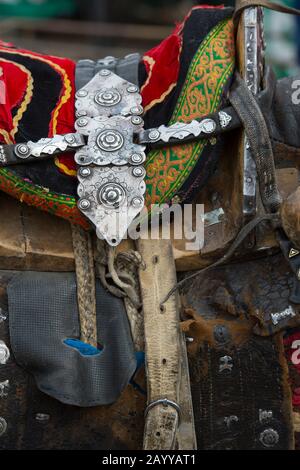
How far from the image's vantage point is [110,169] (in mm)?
1842

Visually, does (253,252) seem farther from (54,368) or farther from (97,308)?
(54,368)

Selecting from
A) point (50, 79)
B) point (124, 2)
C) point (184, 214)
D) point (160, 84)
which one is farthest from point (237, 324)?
point (124, 2)

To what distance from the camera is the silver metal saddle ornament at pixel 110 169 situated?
1814 mm

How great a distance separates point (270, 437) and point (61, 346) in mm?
566

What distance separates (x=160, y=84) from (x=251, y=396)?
795 mm

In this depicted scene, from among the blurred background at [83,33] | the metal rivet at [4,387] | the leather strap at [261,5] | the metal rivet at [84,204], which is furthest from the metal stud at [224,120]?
the blurred background at [83,33]

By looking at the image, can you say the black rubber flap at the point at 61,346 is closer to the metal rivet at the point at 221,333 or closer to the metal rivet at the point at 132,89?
the metal rivet at the point at 221,333

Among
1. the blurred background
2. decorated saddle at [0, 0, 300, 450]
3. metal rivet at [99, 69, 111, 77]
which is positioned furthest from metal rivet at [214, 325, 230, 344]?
the blurred background

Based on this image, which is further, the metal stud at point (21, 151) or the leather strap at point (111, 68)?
the leather strap at point (111, 68)

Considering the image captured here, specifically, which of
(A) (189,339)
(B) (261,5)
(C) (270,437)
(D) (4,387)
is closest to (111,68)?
(B) (261,5)

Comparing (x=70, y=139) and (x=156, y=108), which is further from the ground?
(x=156, y=108)

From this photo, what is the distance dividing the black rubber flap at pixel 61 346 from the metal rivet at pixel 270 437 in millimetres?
383

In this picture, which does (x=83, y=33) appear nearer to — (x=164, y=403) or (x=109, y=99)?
(x=109, y=99)

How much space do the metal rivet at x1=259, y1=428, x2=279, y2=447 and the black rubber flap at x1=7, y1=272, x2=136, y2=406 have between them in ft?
1.26
